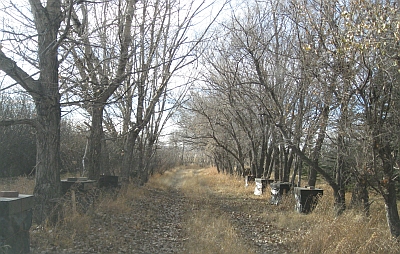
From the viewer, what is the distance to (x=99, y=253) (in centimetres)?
618

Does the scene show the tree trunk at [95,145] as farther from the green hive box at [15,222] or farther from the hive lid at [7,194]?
the hive lid at [7,194]

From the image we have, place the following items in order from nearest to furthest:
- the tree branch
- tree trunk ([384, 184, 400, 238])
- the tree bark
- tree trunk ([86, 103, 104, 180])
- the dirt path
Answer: the tree branch → the dirt path → the tree bark → tree trunk ([384, 184, 400, 238]) → tree trunk ([86, 103, 104, 180])

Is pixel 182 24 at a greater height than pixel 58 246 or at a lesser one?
greater

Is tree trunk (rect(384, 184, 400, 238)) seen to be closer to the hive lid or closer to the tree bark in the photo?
the tree bark

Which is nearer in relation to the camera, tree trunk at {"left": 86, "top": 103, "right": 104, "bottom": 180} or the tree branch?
the tree branch

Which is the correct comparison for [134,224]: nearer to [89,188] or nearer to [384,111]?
[89,188]


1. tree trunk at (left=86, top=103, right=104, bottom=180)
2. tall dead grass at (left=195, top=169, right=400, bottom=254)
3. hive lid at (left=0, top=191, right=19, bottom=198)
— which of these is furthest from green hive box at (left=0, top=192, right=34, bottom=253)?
tree trunk at (left=86, top=103, right=104, bottom=180)

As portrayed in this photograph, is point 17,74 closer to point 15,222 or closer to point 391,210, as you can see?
point 15,222

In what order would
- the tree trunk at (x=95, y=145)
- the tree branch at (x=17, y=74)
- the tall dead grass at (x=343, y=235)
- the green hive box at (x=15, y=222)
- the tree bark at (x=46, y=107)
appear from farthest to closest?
the tree trunk at (x=95, y=145) < the tree bark at (x=46, y=107) < the tall dead grass at (x=343, y=235) < the tree branch at (x=17, y=74) < the green hive box at (x=15, y=222)

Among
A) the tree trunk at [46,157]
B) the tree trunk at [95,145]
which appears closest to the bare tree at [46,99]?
the tree trunk at [46,157]

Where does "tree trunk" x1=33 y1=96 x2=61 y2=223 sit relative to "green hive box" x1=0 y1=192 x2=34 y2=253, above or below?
above

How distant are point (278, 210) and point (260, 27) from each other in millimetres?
5640

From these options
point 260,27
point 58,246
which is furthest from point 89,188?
point 260,27

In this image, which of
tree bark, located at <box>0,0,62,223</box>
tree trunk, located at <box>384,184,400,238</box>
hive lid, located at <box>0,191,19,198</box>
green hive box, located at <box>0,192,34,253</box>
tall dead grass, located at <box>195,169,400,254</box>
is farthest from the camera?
tree trunk, located at <box>384,184,400,238</box>
